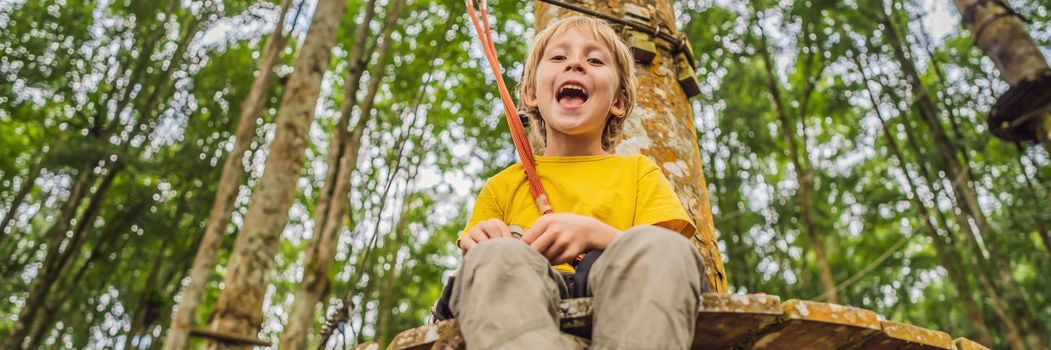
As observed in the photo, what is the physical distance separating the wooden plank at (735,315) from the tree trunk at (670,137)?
2.22 feet

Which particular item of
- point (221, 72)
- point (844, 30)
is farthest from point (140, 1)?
point (844, 30)

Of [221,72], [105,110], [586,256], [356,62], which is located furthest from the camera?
[221,72]

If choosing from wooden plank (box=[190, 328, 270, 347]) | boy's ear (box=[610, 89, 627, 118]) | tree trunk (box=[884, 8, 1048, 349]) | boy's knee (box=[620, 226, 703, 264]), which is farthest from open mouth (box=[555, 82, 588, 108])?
tree trunk (box=[884, 8, 1048, 349])

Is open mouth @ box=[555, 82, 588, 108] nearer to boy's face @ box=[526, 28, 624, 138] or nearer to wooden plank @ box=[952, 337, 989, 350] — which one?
boy's face @ box=[526, 28, 624, 138]

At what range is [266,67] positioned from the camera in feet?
24.6

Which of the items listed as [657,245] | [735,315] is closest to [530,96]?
[657,245]

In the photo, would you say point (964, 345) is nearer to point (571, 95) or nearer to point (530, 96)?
point (571, 95)

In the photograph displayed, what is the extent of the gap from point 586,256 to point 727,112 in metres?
10.8

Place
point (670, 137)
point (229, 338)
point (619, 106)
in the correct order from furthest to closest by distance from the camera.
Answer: point (229, 338)
point (670, 137)
point (619, 106)

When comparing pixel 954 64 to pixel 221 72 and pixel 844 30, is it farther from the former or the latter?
pixel 221 72

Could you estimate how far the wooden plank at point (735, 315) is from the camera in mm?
1171

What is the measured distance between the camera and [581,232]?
141 cm

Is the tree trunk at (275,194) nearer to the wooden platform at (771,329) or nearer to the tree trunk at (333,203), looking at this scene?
the tree trunk at (333,203)

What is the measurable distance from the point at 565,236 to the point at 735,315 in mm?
367
